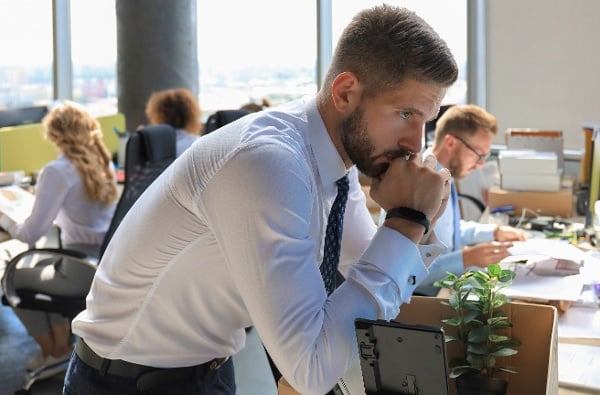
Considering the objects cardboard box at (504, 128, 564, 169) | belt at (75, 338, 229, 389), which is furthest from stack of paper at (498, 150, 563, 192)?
belt at (75, 338, 229, 389)

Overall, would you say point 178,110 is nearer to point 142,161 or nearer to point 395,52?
point 142,161

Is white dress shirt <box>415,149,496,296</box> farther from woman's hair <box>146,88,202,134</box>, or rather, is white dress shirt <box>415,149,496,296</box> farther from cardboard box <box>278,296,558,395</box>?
woman's hair <box>146,88,202,134</box>

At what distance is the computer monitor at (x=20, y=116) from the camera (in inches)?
243

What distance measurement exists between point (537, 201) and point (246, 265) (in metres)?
3.38

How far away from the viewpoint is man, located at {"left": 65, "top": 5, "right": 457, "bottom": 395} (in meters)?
1.24

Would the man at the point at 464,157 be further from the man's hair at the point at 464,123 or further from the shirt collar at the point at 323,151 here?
the shirt collar at the point at 323,151

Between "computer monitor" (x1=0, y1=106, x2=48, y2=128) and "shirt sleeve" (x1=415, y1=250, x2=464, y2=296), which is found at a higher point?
"computer monitor" (x1=0, y1=106, x2=48, y2=128)

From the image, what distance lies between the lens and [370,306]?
1299 mm

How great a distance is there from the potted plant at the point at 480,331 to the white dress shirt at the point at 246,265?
235 mm

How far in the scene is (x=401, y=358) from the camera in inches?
52.1

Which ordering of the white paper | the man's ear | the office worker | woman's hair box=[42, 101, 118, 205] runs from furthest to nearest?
the office worker
woman's hair box=[42, 101, 118, 205]
the white paper
the man's ear

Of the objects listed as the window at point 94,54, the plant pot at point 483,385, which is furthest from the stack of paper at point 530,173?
the window at point 94,54

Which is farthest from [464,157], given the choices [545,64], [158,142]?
[545,64]

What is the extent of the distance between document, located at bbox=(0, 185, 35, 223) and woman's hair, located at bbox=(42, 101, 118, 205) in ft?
1.19
